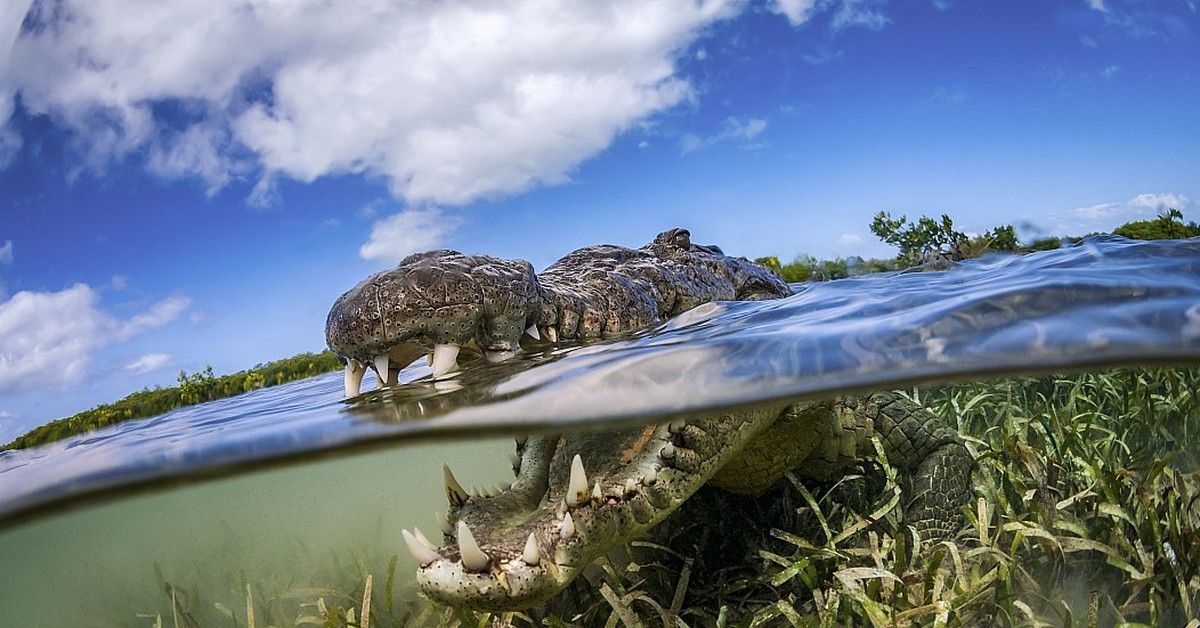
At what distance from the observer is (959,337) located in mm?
3475

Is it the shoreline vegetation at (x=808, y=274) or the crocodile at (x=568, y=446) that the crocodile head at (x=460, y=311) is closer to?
the crocodile at (x=568, y=446)

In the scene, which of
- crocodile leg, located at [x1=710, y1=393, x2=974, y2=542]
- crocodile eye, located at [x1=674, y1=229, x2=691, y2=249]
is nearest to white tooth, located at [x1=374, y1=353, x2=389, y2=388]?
crocodile leg, located at [x1=710, y1=393, x2=974, y2=542]

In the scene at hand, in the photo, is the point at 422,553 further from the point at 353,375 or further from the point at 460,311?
the point at 353,375

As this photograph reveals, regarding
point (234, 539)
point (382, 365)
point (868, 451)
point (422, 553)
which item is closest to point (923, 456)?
point (868, 451)

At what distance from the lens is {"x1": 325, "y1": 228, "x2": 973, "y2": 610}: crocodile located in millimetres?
2434

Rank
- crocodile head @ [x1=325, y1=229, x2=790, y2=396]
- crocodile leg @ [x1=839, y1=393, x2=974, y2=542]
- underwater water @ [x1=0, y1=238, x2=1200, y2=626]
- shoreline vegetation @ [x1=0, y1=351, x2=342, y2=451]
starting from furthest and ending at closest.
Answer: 1. shoreline vegetation @ [x1=0, y1=351, x2=342, y2=451]
2. crocodile leg @ [x1=839, y1=393, x2=974, y2=542]
3. underwater water @ [x1=0, y1=238, x2=1200, y2=626]
4. crocodile head @ [x1=325, y1=229, x2=790, y2=396]

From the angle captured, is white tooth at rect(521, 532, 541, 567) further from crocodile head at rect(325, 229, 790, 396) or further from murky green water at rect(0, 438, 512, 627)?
murky green water at rect(0, 438, 512, 627)

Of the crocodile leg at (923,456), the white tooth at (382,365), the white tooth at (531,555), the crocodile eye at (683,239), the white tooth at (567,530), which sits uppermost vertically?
the crocodile eye at (683,239)

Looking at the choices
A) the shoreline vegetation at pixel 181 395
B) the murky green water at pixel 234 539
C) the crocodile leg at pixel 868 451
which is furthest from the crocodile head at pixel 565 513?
the shoreline vegetation at pixel 181 395

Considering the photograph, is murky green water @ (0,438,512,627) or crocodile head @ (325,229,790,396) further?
murky green water @ (0,438,512,627)

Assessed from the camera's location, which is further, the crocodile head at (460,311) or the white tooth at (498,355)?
the white tooth at (498,355)

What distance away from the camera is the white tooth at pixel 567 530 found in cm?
245

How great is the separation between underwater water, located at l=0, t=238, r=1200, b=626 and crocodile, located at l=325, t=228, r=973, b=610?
157 millimetres

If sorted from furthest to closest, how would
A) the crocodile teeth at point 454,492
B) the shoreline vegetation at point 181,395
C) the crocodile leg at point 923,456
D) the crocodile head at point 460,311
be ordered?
the shoreline vegetation at point 181,395 < the crocodile leg at point 923,456 < the crocodile teeth at point 454,492 < the crocodile head at point 460,311
